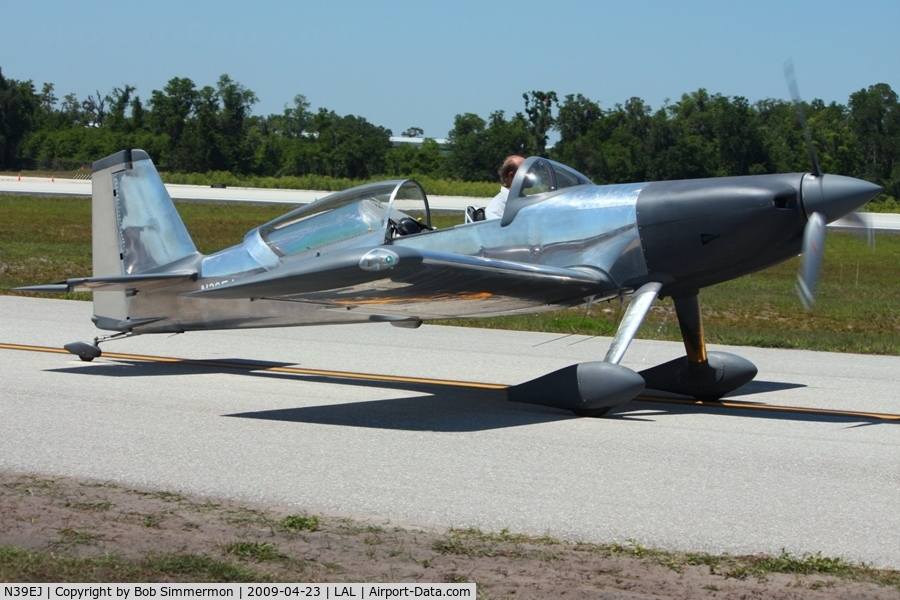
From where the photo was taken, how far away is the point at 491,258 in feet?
29.7

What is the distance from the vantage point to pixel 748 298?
19188 millimetres

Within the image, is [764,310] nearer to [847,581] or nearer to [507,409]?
[507,409]

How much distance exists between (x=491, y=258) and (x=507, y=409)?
1.30m

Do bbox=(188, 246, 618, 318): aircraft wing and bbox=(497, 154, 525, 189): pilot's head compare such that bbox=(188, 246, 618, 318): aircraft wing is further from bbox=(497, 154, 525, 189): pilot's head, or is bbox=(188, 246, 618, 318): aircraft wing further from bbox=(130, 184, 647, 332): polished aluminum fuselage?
bbox=(497, 154, 525, 189): pilot's head

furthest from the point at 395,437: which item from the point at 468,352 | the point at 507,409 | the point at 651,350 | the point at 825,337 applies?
the point at 825,337

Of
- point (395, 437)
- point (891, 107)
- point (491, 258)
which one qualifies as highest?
point (891, 107)

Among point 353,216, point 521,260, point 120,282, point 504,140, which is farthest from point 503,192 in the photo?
point 504,140

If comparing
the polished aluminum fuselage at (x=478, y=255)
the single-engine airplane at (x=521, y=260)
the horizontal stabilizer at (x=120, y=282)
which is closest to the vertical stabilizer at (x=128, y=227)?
the single-engine airplane at (x=521, y=260)

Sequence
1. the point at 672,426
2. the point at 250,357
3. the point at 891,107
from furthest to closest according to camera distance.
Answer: the point at 891,107 < the point at 250,357 < the point at 672,426

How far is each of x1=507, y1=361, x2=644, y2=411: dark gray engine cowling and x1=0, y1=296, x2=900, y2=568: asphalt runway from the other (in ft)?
0.59

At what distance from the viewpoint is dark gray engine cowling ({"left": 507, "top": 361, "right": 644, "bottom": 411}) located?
8.05 metres

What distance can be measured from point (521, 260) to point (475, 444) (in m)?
2.09

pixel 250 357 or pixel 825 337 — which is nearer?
pixel 250 357

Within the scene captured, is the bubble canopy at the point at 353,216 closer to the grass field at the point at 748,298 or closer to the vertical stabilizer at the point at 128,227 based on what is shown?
the vertical stabilizer at the point at 128,227
